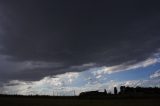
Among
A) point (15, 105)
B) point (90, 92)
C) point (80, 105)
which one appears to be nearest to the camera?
point (15, 105)

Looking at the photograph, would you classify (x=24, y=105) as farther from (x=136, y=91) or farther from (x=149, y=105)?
(x=136, y=91)

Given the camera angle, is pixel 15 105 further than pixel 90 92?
No

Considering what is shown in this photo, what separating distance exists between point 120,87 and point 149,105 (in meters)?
67.4

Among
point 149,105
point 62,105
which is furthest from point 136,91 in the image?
point 62,105

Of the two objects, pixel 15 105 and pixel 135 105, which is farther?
pixel 135 105

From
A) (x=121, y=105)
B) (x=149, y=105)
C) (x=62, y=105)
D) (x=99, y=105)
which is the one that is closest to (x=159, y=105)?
(x=149, y=105)

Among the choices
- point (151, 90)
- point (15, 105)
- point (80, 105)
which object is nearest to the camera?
point (15, 105)

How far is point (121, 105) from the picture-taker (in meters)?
70.9

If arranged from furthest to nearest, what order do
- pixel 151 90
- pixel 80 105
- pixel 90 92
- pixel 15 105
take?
pixel 151 90, pixel 90 92, pixel 80 105, pixel 15 105

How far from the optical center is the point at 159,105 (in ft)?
232

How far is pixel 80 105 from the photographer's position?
68.4 meters

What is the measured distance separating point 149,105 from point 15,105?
106ft

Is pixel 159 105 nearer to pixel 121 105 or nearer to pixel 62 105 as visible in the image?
pixel 121 105

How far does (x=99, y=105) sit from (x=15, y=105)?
65.3ft
